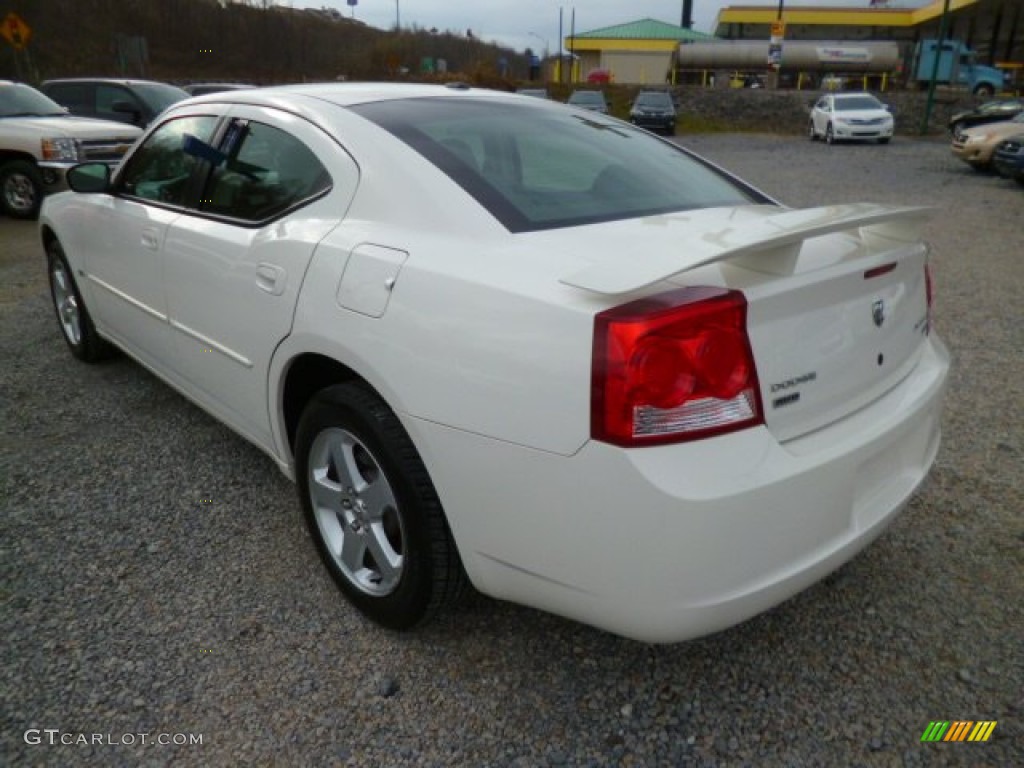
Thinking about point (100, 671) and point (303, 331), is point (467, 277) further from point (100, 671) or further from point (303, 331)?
point (100, 671)

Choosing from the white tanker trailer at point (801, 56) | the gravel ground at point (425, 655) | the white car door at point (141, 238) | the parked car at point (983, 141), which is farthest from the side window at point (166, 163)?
the white tanker trailer at point (801, 56)

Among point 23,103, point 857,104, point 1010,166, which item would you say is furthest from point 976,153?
point 23,103

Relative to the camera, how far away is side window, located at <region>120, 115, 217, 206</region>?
3119 mm

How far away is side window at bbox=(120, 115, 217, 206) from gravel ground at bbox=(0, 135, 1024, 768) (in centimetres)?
119

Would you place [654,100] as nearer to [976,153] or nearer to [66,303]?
[976,153]

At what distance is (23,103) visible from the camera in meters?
10.5

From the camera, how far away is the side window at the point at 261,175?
8.22 ft

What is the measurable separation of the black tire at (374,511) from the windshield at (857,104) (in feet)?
81.9

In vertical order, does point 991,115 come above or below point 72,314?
above

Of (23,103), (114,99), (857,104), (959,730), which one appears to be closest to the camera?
(959,730)

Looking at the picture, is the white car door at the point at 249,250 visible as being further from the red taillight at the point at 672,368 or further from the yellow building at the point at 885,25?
the yellow building at the point at 885,25

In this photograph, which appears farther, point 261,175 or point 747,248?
point 261,175

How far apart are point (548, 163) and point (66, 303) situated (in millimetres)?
3521

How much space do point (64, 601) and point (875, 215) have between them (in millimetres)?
2699
